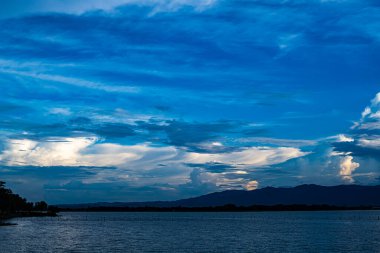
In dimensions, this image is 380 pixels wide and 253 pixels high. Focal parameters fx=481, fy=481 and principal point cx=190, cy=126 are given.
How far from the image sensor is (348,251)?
82.4m

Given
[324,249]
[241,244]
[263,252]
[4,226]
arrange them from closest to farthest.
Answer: [263,252] < [324,249] < [241,244] < [4,226]

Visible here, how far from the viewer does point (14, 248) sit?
272 feet

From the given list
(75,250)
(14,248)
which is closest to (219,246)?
(75,250)

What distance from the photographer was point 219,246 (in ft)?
298

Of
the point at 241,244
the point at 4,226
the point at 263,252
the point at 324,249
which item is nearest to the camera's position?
the point at 263,252

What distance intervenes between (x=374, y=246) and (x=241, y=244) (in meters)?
24.9

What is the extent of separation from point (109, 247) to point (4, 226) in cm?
7981

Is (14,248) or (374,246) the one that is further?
(374,246)

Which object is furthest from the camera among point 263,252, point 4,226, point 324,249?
point 4,226

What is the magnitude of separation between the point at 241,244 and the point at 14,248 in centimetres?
4222

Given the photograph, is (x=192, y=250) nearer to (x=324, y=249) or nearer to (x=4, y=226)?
(x=324, y=249)

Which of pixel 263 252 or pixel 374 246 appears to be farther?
pixel 374 246

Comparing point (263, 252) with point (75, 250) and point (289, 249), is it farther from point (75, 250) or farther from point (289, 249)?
point (75, 250)

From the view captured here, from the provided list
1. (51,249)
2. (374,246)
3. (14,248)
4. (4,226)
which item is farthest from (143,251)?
(4,226)
